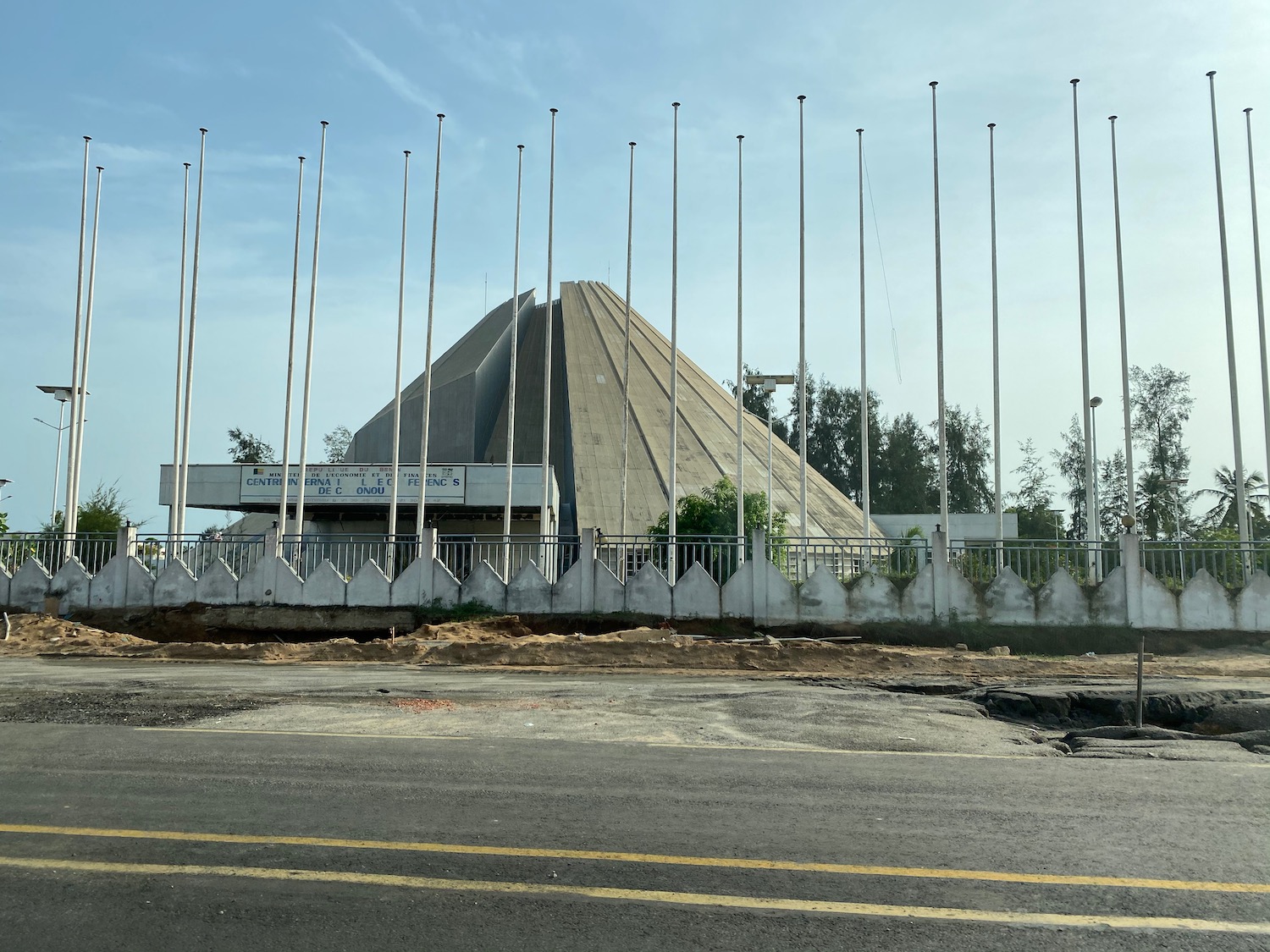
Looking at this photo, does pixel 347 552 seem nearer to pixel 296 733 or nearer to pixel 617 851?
pixel 296 733

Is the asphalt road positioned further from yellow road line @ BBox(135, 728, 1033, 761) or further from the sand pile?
the sand pile

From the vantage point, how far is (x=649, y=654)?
15.8m

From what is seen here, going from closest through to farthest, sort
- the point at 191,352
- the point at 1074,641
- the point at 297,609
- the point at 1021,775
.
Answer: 1. the point at 1021,775
2. the point at 1074,641
3. the point at 297,609
4. the point at 191,352

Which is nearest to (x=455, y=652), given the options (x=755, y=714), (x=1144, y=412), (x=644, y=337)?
(x=755, y=714)

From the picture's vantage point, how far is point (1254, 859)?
4.63m

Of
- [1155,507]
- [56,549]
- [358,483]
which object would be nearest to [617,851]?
[56,549]

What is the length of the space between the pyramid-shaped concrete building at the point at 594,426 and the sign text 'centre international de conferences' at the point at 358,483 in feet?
16.4

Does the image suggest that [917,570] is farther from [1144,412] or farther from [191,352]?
[1144,412]

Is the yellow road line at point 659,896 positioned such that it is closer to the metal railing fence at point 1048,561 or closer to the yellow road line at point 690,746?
the yellow road line at point 690,746

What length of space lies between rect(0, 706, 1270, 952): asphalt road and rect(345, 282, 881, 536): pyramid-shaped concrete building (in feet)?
92.7

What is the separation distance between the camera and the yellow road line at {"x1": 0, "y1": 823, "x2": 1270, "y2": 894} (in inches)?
167

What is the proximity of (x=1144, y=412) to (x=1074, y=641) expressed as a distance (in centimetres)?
3977

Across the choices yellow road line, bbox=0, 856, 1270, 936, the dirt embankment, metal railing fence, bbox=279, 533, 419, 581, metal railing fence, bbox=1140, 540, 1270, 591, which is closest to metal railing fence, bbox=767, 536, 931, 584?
the dirt embankment

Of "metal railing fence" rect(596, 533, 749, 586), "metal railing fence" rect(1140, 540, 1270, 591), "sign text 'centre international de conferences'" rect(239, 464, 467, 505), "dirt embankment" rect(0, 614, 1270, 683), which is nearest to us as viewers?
"dirt embankment" rect(0, 614, 1270, 683)
